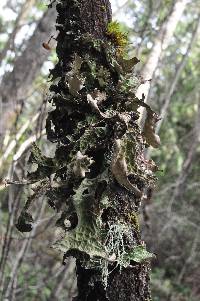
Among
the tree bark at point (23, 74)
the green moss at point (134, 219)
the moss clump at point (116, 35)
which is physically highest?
the tree bark at point (23, 74)

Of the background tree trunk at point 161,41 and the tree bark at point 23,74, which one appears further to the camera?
the tree bark at point 23,74

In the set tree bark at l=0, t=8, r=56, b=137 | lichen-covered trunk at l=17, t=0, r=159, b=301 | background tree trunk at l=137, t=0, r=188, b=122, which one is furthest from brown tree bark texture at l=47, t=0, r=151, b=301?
tree bark at l=0, t=8, r=56, b=137

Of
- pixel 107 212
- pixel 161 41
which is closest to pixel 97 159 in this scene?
pixel 107 212

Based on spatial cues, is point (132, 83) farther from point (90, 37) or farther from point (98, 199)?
point (98, 199)

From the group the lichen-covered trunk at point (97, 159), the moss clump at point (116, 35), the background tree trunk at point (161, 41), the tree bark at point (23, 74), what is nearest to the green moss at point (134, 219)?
the lichen-covered trunk at point (97, 159)

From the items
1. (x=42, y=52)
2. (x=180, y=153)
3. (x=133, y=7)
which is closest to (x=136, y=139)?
(x=42, y=52)

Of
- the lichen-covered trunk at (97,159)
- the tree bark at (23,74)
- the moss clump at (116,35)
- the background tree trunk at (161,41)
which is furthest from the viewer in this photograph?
the tree bark at (23,74)

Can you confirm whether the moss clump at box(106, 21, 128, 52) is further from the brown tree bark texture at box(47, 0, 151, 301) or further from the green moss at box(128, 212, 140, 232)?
the green moss at box(128, 212, 140, 232)

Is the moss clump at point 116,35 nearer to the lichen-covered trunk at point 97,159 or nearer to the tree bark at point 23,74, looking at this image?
the lichen-covered trunk at point 97,159

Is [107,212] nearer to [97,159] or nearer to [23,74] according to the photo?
[97,159]
